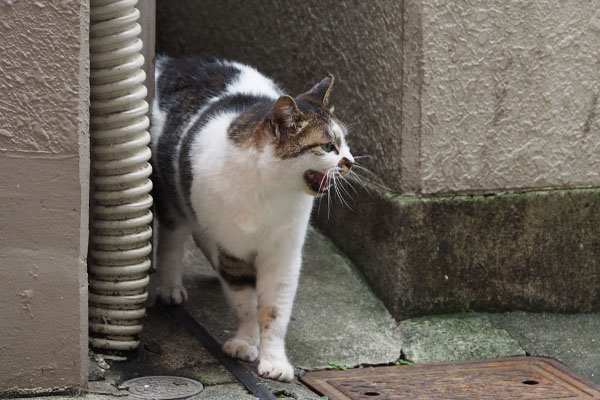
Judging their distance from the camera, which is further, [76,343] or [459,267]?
[459,267]

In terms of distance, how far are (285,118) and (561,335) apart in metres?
1.71

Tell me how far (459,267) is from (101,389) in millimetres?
1778

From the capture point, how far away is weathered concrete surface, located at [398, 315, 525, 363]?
4.08 m

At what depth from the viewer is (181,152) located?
3.97m

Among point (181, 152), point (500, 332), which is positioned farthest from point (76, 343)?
point (500, 332)

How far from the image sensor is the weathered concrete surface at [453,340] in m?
4.08

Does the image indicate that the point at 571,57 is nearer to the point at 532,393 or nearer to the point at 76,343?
the point at 532,393

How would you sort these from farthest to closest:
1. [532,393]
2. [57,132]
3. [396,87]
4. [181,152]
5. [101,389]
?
1. [396,87]
2. [181,152]
3. [532,393]
4. [101,389]
5. [57,132]

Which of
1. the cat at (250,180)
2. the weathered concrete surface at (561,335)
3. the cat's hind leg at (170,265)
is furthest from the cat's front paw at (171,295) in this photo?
the weathered concrete surface at (561,335)

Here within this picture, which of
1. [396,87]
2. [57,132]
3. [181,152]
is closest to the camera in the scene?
[57,132]

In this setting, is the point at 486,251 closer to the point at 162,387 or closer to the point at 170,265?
the point at 170,265

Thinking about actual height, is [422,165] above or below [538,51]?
below

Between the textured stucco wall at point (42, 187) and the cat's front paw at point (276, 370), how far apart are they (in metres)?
0.79

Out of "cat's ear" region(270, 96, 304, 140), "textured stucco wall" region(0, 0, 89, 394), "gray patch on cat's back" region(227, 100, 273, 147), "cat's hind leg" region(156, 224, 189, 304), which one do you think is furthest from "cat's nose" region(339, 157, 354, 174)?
"cat's hind leg" region(156, 224, 189, 304)
